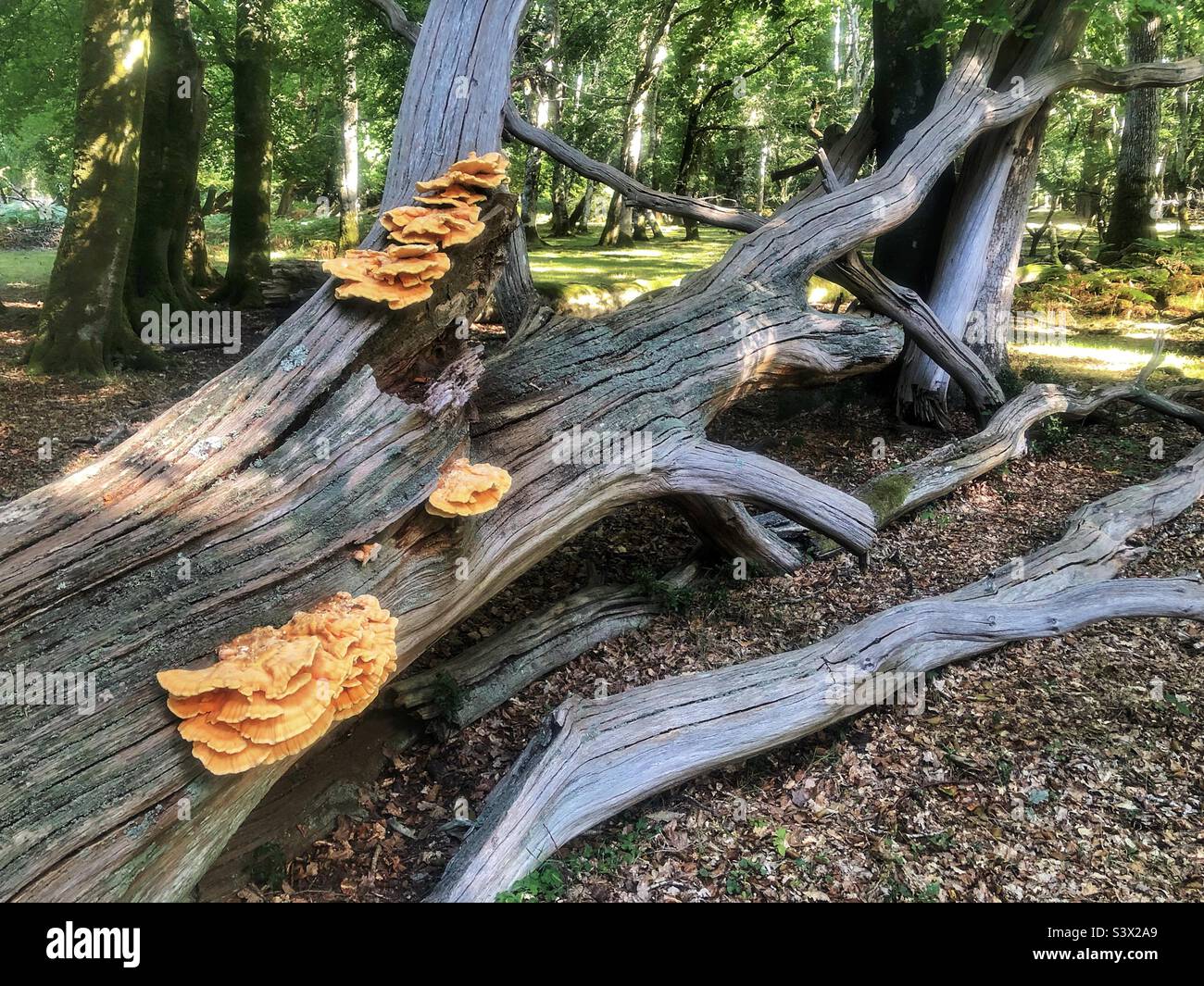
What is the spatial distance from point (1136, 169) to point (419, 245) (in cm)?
1731

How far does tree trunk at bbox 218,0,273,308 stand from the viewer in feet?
48.9

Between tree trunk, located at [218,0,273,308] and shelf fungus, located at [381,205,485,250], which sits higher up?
tree trunk, located at [218,0,273,308]

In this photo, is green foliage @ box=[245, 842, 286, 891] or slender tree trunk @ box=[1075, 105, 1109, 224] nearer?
green foliage @ box=[245, 842, 286, 891]

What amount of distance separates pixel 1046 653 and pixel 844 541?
1626mm

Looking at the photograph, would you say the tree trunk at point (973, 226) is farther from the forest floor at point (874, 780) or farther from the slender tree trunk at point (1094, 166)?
the slender tree trunk at point (1094, 166)

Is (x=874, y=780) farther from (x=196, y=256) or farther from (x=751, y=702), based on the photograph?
(x=196, y=256)

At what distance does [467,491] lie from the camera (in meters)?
3.89

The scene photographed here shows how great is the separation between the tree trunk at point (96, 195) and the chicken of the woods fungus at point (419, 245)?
7729 millimetres

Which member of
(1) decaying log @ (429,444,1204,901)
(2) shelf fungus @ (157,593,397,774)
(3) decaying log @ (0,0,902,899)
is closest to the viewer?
(2) shelf fungus @ (157,593,397,774)

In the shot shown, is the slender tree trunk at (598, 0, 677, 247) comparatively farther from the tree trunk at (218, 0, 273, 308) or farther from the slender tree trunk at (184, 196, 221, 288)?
the slender tree trunk at (184, 196, 221, 288)

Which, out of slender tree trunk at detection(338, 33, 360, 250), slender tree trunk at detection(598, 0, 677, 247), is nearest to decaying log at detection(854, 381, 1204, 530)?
slender tree trunk at detection(598, 0, 677, 247)

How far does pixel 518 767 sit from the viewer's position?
4.14m

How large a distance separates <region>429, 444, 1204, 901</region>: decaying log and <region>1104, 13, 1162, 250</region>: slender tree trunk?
40.9 ft

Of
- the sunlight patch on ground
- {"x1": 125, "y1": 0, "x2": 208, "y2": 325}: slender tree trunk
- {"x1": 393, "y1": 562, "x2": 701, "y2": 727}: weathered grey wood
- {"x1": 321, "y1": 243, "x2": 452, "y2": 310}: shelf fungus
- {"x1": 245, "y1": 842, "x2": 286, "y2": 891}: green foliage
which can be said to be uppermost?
{"x1": 125, "y1": 0, "x2": 208, "y2": 325}: slender tree trunk
